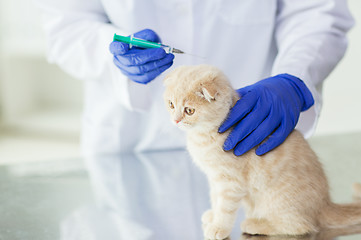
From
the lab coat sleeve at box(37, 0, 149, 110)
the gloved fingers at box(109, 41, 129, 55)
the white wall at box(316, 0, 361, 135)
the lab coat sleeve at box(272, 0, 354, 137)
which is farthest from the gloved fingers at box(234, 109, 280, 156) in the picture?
the white wall at box(316, 0, 361, 135)

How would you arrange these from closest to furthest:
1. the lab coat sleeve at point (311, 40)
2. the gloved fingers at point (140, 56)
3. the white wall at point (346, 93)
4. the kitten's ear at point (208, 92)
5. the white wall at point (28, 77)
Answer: the kitten's ear at point (208, 92), the gloved fingers at point (140, 56), the lab coat sleeve at point (311, 40), the white wall at point (346, 93), the white wall at point (28, 77)

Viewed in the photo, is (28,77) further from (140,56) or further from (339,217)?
(339,217)

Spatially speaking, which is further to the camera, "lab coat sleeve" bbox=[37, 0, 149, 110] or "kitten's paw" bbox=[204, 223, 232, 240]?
"lab coat sleeve" bbox=[37, 0, 149, 110]

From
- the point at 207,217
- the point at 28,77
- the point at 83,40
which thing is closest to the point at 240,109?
the point at 207,217

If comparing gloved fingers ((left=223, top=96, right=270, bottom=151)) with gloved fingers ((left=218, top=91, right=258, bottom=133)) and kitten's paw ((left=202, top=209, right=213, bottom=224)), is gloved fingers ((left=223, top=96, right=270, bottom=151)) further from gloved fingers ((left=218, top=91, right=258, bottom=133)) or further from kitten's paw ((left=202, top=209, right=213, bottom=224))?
kitten's paw ((left=202, top=209, right=213, bottom=224))

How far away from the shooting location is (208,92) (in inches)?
34.1

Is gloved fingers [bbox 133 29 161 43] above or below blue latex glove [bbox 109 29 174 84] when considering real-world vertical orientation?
above

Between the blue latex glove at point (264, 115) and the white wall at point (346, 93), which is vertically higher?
the blue latex glove at point (264, 115)

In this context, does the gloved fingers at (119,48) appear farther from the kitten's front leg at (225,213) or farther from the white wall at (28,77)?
the white wall at (28,77)

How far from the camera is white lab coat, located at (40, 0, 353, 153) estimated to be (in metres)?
1.44

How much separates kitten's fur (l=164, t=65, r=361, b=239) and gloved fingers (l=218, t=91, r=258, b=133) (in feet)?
0.04

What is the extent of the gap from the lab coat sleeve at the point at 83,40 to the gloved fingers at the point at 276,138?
570 mm

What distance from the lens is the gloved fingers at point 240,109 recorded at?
95 cm

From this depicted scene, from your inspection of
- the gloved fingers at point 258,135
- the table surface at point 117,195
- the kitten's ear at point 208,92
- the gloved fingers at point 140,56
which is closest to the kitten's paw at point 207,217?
the table surface at point 117,195
